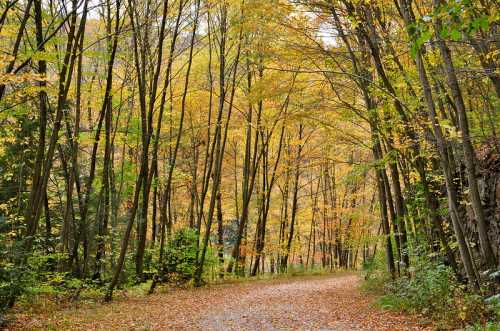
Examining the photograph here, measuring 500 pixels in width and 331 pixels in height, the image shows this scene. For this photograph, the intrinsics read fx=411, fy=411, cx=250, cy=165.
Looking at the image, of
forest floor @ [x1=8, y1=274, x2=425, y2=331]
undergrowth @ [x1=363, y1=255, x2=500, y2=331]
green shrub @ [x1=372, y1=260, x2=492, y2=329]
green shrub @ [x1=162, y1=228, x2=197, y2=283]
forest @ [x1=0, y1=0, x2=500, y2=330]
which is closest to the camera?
undergrowth @ [x1=363, y1=255, x2=500, y2=331]

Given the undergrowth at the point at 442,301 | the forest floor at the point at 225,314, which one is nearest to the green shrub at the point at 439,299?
the undergrowth at the point at 442,301

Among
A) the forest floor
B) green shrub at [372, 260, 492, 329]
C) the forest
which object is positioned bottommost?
the forest floor

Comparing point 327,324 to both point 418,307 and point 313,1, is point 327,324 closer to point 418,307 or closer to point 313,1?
point 418,307

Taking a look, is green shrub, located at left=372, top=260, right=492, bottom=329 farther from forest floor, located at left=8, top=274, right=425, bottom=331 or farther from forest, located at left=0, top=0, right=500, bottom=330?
forest floor, located at left=8, top=274, right=425, bottom=331

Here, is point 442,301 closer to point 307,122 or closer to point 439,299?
point 439,299

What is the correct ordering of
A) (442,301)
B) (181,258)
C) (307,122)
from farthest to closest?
(181,258), (307,122), (442,301)

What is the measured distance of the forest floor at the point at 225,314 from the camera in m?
7.45

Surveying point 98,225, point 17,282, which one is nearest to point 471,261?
point 17,282

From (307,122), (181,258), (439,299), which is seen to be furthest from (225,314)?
(181,258)

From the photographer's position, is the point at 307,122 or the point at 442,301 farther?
the point at 307,122

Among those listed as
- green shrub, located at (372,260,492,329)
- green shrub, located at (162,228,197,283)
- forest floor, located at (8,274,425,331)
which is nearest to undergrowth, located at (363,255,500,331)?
green shrub, located at (372,260,492,329)

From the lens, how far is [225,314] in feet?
Answer: 29.5

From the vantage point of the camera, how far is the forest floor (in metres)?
7.45

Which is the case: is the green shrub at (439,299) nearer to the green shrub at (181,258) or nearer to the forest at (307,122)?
the forest at (307,122)
